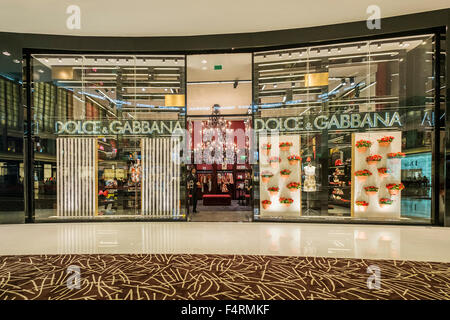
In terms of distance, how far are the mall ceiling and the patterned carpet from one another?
5298 millimetres

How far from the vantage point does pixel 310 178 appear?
6590mm

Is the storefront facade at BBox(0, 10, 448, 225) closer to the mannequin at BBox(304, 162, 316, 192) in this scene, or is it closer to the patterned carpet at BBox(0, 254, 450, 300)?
the mannequin at BBox(304, 162, 316, 192)

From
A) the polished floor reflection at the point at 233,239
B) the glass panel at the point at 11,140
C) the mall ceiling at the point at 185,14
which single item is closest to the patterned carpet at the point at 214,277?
the polished floor reflection at the point at 233,239

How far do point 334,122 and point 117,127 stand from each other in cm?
634

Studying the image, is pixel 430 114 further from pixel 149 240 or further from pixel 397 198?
pixel 149 240

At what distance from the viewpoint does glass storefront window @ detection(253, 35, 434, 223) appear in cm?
620

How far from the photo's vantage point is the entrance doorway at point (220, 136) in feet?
24.6

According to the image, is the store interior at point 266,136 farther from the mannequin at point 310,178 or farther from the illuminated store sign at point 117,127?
the illuminated store sign at point 117,127

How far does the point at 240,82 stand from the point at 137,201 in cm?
567

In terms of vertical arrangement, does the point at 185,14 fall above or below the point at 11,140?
above

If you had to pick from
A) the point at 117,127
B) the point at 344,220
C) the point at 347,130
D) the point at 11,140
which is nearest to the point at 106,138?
the point at 117,127

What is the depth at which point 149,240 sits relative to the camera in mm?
4707

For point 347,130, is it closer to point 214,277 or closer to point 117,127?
point 214,277
